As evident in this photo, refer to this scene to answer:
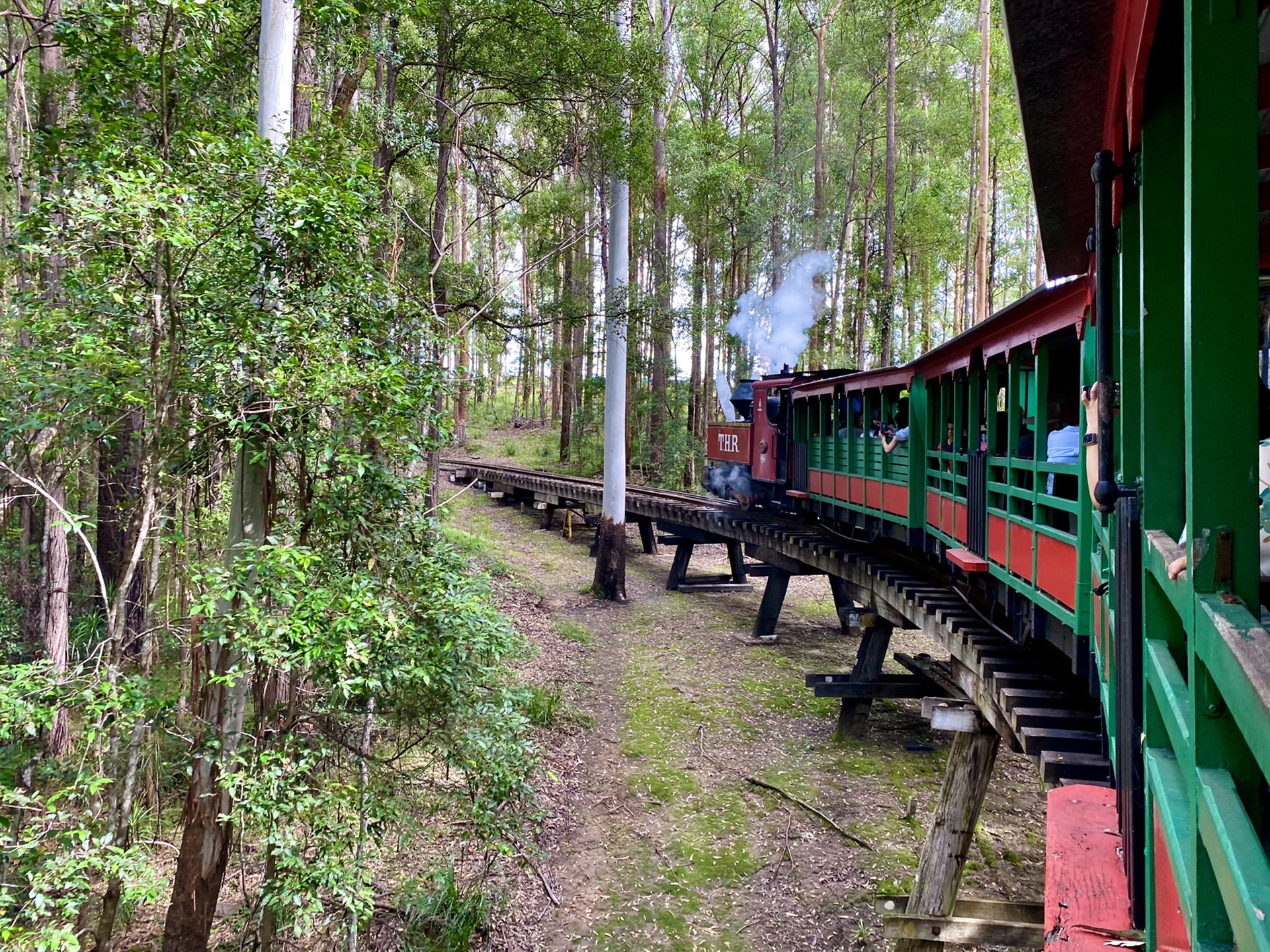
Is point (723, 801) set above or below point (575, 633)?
below

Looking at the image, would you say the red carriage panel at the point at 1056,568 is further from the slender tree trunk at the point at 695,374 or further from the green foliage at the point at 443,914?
the slender tree trunk at the point at 695,374

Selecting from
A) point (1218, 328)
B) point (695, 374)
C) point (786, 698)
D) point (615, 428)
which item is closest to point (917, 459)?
point (786, 698)

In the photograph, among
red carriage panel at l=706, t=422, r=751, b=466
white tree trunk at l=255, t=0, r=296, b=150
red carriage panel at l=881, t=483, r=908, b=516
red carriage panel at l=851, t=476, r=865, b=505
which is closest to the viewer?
white tree trunk at l=255, t=0, r=296, b=150

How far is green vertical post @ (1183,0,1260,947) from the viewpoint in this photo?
3.62ft

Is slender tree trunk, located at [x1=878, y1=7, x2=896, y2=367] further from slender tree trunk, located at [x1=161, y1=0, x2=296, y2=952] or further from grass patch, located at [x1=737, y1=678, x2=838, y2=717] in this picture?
slender tree trunk, located at [x1=161, y1=0, x2=296, y2=952]

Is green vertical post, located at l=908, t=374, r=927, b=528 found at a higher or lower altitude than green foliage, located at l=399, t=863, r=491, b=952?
higher

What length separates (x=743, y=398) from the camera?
17859mm

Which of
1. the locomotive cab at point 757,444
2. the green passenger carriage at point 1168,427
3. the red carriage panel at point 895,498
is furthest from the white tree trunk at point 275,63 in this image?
the locomotive cab at point 757,444

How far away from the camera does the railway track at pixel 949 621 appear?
4.45 meters

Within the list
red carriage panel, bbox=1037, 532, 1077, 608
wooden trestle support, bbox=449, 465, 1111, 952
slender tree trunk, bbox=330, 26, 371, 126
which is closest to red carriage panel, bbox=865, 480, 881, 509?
wooden trestle support, bbox=449, 465, 1111, 952

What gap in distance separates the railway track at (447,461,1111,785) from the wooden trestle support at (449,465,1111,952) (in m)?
0.01

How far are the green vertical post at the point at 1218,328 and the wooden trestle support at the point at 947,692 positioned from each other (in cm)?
345

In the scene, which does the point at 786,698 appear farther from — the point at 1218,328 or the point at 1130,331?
the point at 1218,328

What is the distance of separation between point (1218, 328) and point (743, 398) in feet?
55.3
